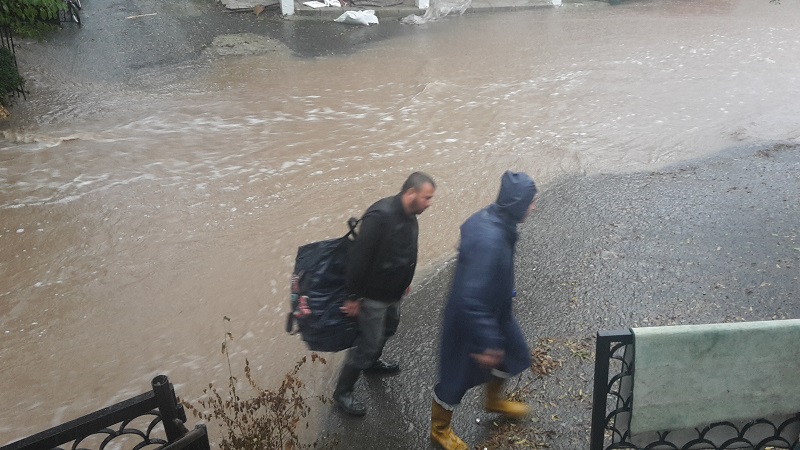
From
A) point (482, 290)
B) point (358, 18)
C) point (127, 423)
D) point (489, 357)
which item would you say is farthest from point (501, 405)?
point (358, 18)

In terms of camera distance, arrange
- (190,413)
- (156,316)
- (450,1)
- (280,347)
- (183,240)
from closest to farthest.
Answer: (190,413), (280,347), (156,316), (183,240), (450,1)

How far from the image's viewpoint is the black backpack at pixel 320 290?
388cm

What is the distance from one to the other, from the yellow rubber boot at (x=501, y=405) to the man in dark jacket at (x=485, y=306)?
0.15 meters

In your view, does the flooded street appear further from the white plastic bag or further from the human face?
the human face

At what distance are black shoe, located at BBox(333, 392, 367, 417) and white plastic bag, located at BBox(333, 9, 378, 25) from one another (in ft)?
34.4

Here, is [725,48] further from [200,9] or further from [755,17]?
[200,9]

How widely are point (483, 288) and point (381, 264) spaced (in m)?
0.71

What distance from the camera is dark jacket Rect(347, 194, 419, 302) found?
369 cm

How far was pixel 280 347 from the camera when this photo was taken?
16.8ft

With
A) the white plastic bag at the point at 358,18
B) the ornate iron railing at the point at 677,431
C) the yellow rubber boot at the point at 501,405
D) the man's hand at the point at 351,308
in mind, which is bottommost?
the yellow rubber boot at the point at 501,405

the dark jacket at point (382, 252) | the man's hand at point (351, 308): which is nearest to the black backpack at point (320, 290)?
the man's hand at point (351, 308)

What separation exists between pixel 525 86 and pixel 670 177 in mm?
3668

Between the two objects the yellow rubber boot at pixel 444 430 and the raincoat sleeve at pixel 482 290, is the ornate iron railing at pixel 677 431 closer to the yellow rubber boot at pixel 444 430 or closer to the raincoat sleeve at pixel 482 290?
the raincoat sleeve at pixel 482 290

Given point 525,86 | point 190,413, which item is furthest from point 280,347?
point 525,86
